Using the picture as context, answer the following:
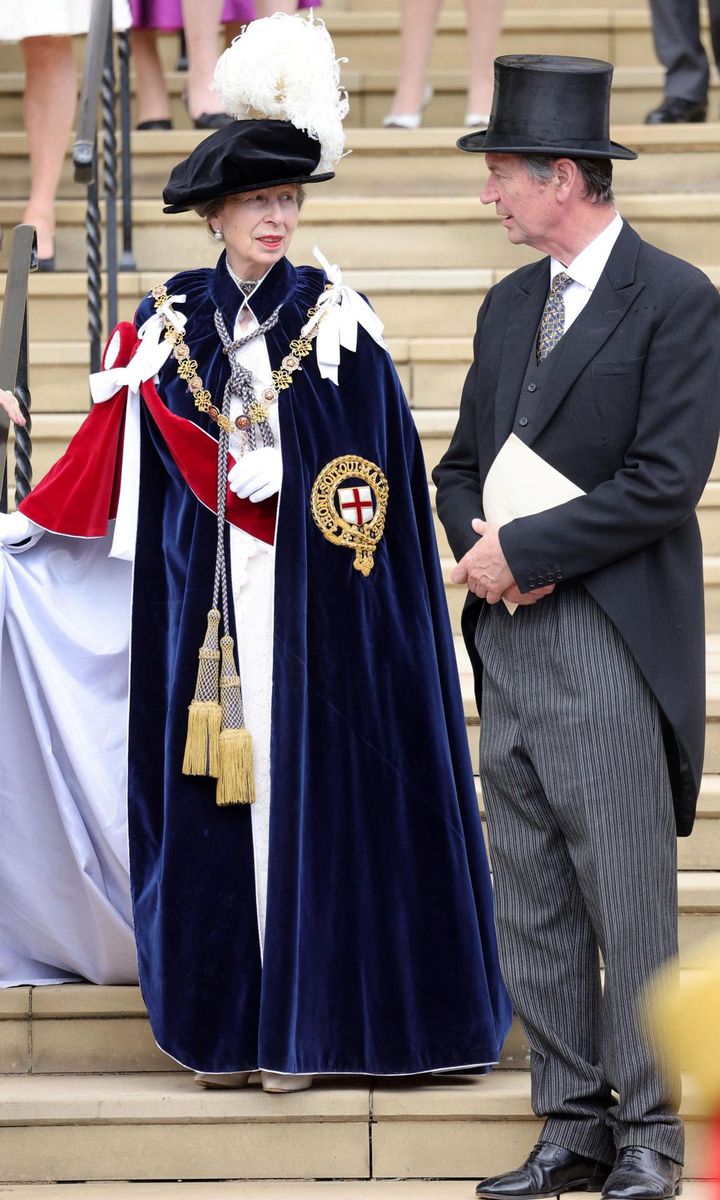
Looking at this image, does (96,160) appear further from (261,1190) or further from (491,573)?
(261,1190)

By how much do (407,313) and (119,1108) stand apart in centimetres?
286

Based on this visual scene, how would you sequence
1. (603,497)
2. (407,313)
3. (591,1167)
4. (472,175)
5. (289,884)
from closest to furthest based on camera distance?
(603,497) → (591,1167) → (289,884) → (407,313) → (472,175)

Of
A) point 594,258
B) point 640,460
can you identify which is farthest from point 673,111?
point 640,460

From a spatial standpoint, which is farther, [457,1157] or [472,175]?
[472,175]

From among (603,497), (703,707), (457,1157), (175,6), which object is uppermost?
(175,6)

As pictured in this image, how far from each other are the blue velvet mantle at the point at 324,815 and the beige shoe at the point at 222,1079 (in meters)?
0.04

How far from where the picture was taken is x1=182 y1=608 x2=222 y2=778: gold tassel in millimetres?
3340

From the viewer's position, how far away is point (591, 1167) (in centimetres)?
312

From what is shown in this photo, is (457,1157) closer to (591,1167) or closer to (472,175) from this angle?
(591,1167)

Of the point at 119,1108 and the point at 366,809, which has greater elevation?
the point at 366,809

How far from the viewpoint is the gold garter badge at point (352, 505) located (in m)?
3.40

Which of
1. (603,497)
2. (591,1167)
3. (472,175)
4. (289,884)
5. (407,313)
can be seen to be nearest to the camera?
(603,497)

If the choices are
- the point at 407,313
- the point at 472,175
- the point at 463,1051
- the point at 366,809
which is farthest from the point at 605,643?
the point at 472,175

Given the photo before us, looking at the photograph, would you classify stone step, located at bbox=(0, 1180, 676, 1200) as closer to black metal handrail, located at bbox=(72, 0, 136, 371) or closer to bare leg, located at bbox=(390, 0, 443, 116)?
black metal handrail, located at bbox=(72, 0, 136, 371)
